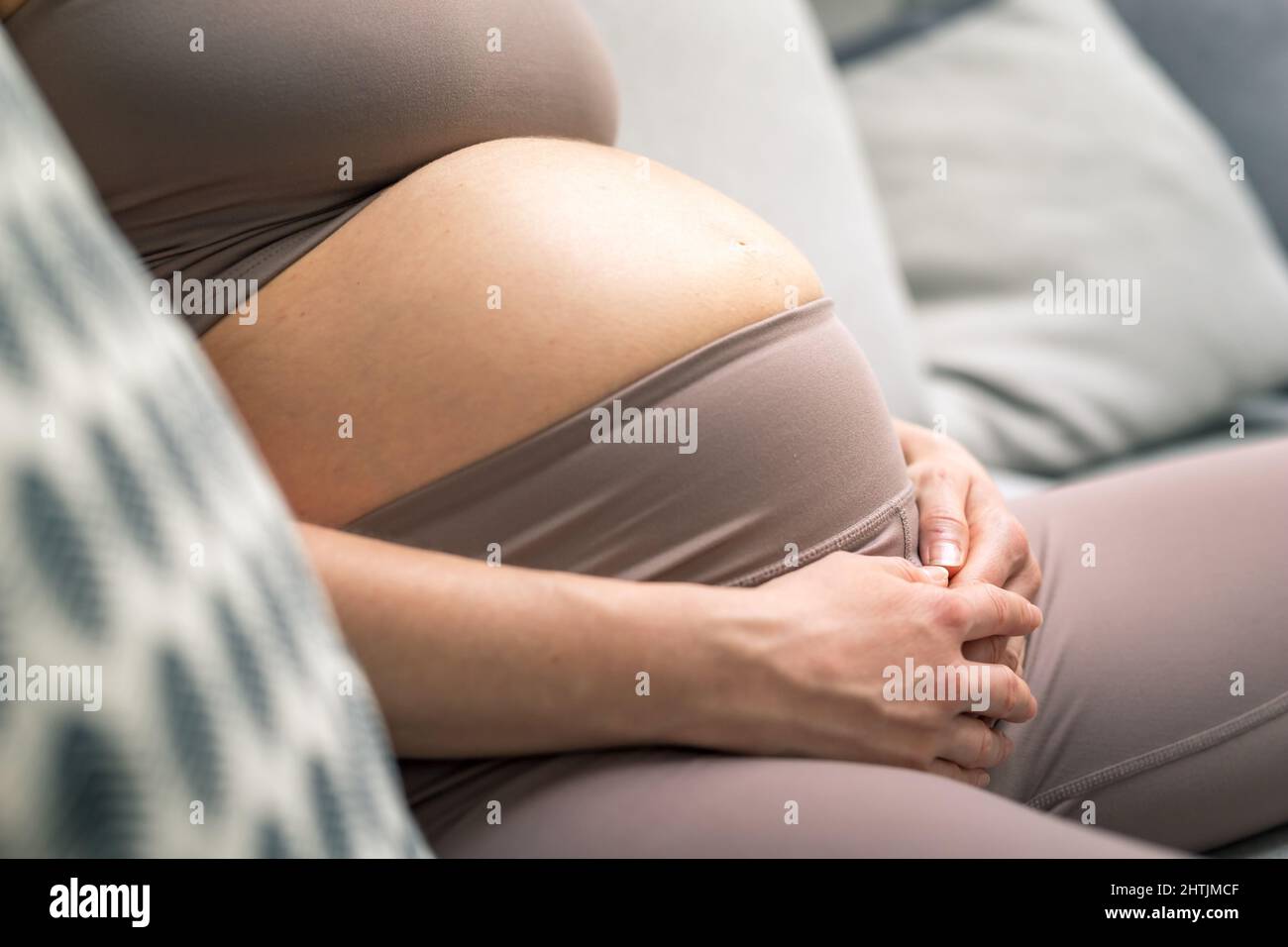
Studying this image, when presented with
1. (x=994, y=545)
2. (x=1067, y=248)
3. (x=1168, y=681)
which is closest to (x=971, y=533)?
(x=994, y=545)

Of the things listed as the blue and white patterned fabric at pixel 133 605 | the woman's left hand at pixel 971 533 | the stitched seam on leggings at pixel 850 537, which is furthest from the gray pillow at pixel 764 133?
the blue and white patterned fabric at pixel 133 605

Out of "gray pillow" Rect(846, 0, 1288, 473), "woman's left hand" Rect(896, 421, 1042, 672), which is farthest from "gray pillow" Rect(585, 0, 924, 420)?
"woman's left hand" Rect(896, 421, 1042, 672)

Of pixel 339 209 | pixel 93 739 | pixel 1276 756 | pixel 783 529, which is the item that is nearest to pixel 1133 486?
pixel 1276 756

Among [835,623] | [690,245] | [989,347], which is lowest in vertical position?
[835,623]

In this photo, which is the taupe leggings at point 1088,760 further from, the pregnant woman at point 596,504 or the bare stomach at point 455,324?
the bare stomach at point 455,324

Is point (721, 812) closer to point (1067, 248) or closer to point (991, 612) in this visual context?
point (991, 612)

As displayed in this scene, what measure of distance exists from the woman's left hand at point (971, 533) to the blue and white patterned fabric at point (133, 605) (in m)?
0.38

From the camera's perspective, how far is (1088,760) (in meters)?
0.65

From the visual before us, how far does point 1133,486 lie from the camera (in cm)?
80

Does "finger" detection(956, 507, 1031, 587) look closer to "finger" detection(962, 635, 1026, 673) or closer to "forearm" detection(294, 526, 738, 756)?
"finger" detection(962, 635, 1026, 673)

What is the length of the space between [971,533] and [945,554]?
0.05 metres

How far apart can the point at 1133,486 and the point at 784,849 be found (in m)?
0.45

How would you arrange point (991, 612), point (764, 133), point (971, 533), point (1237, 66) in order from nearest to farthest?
point (991, 612) < point (971, 533) < point (764, 133) < point (1237, 66)

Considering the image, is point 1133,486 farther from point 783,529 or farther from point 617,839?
point 617,839
